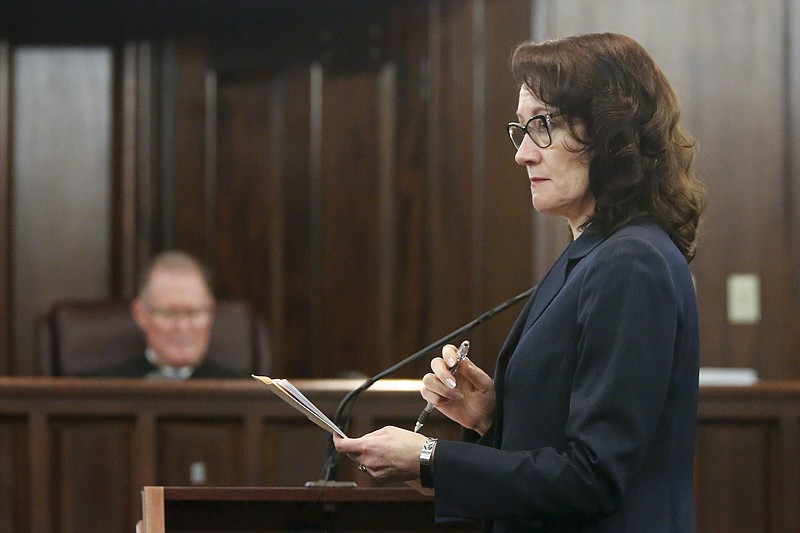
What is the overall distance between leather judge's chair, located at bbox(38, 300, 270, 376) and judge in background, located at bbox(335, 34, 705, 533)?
2692 millimetres

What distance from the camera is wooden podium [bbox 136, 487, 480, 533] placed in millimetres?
1953

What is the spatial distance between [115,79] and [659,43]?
2480mm

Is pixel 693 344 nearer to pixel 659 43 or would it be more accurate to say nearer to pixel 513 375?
pixel 513 375

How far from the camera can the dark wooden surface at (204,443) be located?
3469 mm

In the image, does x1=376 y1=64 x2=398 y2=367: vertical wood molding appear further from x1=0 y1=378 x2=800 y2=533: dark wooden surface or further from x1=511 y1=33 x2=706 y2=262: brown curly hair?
x1=511 y1=33 x2=706 y2=262: brown curly hair

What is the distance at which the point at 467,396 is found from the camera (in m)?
2.01

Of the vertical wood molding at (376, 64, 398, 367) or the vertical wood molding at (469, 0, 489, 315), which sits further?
the vertical wood molding at (376, 64, 398, 367)

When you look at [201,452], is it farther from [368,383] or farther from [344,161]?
[344,161]

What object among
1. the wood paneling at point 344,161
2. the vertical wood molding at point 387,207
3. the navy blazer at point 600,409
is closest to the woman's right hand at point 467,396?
the navy blazer at point 600,409

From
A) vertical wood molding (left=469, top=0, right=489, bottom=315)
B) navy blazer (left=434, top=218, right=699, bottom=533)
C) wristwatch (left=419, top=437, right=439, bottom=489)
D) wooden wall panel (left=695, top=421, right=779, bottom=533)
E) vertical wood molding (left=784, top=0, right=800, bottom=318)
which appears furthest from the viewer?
vertical wood molding (left=469, top=0, right=489, bottom=315)

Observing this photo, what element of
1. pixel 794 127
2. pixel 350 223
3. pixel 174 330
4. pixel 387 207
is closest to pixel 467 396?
pixel 174 330

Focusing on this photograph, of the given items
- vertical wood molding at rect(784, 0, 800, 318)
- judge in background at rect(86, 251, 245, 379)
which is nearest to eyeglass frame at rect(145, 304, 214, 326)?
judge in background at rect(86, 251, 245, 379)

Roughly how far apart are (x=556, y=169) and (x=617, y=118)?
0.40 ft

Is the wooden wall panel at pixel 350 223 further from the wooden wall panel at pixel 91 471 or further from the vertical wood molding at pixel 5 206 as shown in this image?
the wooden wall panel at pixel 91 471
